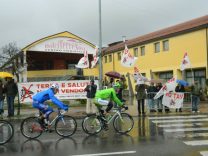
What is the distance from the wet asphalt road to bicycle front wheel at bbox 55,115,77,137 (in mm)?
196

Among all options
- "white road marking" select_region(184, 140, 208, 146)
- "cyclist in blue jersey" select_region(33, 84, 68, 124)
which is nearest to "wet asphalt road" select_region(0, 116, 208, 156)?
"white road marking" select_region(184, 140, 208, 146)

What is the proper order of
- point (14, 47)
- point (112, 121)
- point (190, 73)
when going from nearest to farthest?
point (112, 121)
point (190, 73)
point (14, 47)

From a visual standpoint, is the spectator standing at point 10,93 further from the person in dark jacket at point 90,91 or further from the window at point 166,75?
the window at point 166,75

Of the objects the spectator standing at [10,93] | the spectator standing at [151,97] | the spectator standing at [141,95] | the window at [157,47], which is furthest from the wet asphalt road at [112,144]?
the window at [157,47]

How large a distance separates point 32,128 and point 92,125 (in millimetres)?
1943

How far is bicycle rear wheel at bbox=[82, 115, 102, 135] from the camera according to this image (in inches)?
496

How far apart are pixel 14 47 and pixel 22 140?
129 ft

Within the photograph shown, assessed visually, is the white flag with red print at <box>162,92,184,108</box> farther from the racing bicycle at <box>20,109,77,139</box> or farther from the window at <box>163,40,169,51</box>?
the window at <box>163,40,169,51</box>

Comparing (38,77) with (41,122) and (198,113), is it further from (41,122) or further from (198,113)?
(41,122)

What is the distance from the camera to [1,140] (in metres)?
11.4

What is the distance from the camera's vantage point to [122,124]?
1291cm

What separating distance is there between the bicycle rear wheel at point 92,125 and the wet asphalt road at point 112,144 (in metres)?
0.22

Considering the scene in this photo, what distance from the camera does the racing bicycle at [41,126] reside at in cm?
1202

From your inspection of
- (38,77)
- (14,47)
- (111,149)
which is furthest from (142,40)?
(111,149)
